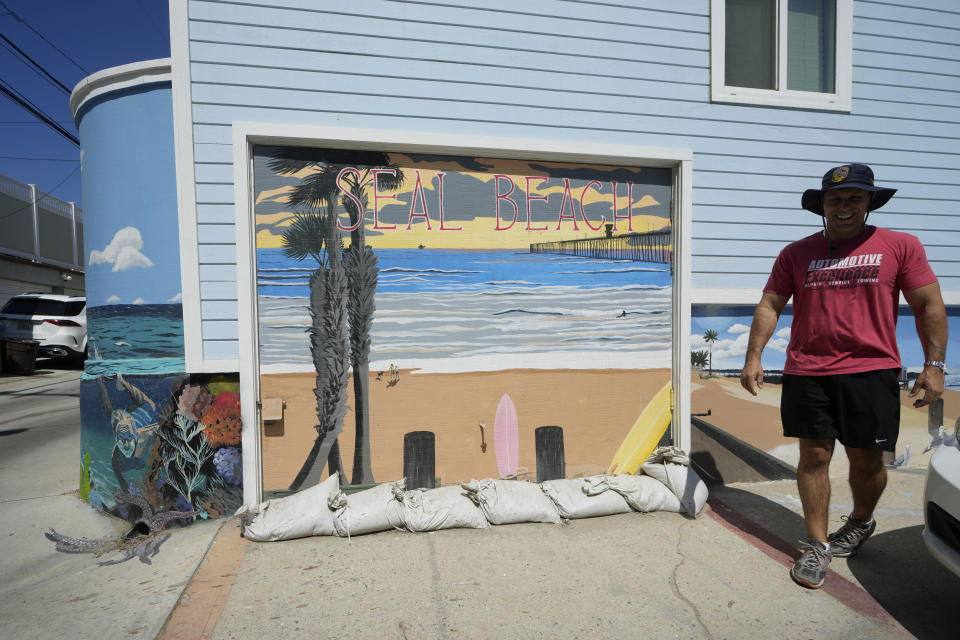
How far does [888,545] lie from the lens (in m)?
3.04

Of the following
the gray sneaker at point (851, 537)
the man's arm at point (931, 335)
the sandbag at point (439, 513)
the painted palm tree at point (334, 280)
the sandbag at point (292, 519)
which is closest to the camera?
the man's arm at point (931, 335)

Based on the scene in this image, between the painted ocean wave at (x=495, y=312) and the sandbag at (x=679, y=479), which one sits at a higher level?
the painted ocean wave at (x=495, y=312)

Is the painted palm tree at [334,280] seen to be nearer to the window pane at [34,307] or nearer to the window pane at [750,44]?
the window pane at [750,44]

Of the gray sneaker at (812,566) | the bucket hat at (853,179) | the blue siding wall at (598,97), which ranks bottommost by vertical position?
the gray sneaker at (812,566)

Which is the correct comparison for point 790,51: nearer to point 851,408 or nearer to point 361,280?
point 851,408

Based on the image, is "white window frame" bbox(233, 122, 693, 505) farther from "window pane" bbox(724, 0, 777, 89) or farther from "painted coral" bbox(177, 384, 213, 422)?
"window pane" bbox(724, 0, 777, 89)

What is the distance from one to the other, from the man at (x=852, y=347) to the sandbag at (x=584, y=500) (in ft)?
3.59

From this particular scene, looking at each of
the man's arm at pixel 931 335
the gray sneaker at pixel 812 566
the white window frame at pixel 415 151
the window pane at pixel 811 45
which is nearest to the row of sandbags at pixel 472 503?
the white window frame at pixel 415 151

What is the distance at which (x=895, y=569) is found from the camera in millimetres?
2781

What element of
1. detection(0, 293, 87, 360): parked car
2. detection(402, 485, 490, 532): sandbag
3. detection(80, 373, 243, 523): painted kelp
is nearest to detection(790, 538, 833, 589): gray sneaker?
detection(402, 485, 490, 532): sandbag

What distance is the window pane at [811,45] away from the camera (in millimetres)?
4258

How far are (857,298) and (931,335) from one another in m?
0.40

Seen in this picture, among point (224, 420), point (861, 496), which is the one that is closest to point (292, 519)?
point (224, 420)

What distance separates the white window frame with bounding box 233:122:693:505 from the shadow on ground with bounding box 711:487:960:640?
2.40 feet
